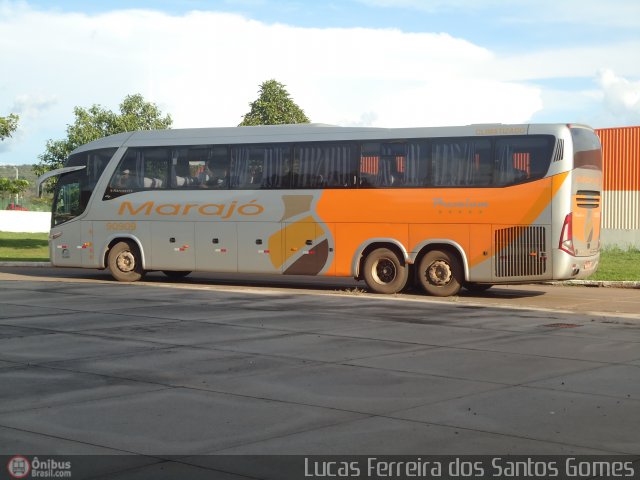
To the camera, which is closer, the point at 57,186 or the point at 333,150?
the point at 333,150

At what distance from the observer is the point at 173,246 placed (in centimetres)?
2450

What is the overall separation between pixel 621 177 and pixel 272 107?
44.7 meters

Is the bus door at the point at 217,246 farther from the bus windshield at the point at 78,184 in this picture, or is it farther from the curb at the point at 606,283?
the curb at the point at 606,283

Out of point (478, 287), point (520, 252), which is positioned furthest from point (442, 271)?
point (478, 287)

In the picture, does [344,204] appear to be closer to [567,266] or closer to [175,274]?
[567,266]

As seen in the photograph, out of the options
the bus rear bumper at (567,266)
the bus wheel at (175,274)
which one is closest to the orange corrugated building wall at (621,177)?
the bus wheel at (175,274)

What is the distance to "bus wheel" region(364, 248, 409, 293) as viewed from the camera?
2161 centimetres

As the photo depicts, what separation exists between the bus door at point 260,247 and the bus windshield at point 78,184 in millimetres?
4446
